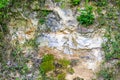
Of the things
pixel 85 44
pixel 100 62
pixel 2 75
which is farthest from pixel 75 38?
pixel 2 75

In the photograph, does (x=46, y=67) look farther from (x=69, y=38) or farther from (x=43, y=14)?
(x=43, y=14)

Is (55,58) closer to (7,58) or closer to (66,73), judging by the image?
(66,73)

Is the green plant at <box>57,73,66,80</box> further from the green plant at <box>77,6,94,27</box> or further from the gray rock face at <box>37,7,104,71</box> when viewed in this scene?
the green plant at <box>77,6,94,27</box>

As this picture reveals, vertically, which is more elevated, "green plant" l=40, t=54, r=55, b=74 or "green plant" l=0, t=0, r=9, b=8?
"green plant" l=0, t=0, r=9, b=8

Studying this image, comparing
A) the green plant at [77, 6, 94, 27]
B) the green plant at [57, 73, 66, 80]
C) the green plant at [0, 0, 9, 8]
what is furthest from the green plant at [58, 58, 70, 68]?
the green plant at [0, 0, 9, 8]

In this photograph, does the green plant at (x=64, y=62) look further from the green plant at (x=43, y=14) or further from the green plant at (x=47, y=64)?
the green plant at (x=43, y=14)

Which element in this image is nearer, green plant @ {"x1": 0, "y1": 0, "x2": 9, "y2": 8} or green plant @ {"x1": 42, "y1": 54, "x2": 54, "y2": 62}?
green plant @ {"x1": 0, "y1": 0, "x2": 9, "y2": 8}

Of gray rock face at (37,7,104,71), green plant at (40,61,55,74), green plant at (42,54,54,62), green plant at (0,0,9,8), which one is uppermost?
green plant at (0,0,9,8)

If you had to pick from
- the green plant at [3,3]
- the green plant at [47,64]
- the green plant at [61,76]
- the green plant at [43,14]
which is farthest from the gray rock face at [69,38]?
the green plant at [3,3]
